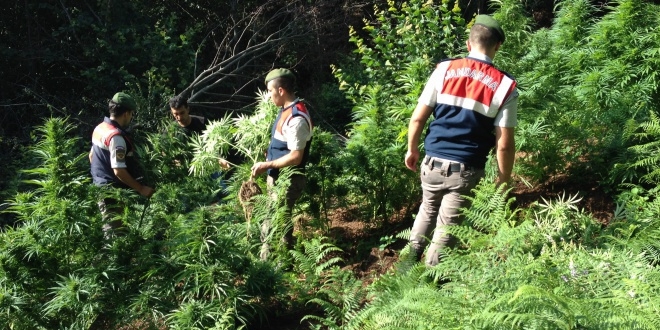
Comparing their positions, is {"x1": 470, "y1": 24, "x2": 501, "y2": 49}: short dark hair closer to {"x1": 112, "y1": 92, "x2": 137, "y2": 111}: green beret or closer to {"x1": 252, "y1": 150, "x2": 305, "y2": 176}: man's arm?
{"x1": 252, "y1": 150, "x2": 305, "y2": 176}: man's arm

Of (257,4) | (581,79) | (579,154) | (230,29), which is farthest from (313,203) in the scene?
(257,4)

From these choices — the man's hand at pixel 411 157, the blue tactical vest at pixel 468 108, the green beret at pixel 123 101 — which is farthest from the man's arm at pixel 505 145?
the green beret at pixel 123 101

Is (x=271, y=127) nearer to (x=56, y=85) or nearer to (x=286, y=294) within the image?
(x=286, y=294)

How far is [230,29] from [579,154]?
22.4 ft

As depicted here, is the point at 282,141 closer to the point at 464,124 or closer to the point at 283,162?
the point at 283,162

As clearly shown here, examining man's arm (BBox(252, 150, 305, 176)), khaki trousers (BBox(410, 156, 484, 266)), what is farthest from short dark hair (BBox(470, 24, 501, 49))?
man's arm (BBox(252, 150, 305, 176))

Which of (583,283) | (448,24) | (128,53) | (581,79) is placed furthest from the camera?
(128,53)

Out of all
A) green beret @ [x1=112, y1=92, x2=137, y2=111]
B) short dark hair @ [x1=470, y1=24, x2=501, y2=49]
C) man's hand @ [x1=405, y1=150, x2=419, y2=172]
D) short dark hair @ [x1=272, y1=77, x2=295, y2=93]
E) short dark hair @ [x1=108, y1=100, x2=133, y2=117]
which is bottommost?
man's hand @ [x1=405, y1=150, x2=419, y2=172]

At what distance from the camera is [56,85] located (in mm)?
11328

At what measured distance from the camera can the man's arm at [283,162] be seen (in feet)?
18.2

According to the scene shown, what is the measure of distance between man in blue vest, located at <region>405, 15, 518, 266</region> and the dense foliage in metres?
0.17

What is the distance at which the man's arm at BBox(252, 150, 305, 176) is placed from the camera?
18.2ft

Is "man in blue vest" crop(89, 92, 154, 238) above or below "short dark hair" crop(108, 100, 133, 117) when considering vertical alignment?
below

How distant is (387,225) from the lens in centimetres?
637
